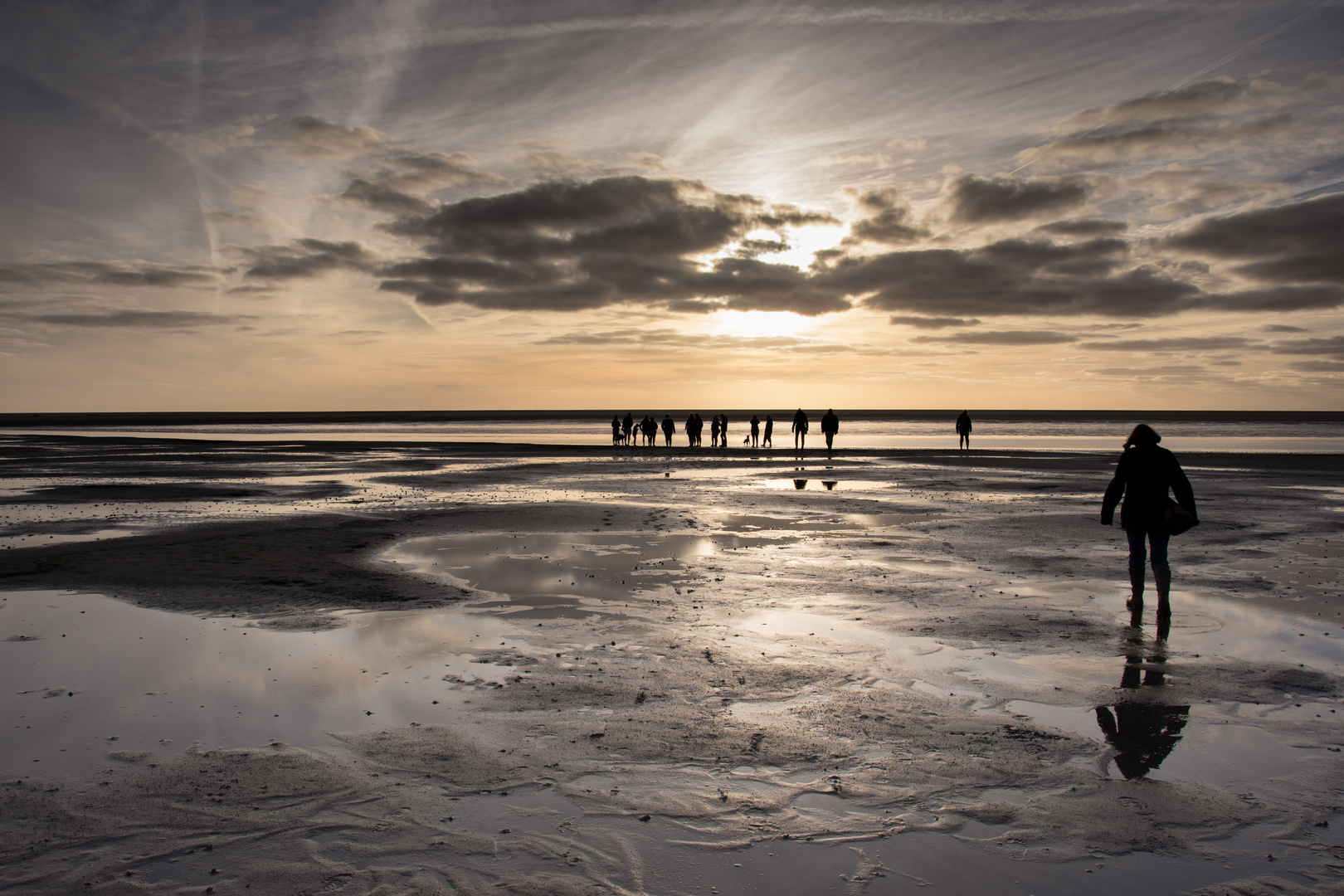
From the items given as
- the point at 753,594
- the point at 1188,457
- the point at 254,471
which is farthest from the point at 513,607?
the point at 1188,457

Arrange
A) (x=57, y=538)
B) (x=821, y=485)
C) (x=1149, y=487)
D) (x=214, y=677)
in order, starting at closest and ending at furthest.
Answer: (x=214, y=677) < (x=1149, y=487) < (x=57, y=538) < (x=821, y=485)

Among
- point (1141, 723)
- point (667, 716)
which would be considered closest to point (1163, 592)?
point (1141, 723)

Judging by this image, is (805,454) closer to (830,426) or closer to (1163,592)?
(830,426)

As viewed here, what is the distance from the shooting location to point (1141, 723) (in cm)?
621

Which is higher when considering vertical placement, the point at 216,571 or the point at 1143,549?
the point at 1143,549

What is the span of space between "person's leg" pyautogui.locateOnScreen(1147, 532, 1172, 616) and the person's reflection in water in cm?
179

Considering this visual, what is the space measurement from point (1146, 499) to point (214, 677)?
427 inches

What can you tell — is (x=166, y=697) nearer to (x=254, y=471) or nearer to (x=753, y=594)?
(x=753, y=594)

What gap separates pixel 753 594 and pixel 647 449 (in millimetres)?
38125

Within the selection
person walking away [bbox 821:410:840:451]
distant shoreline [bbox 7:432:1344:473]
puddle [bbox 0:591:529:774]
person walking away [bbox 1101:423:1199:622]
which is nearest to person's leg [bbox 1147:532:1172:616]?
person walking away [bbox 1101:423:1199:622]

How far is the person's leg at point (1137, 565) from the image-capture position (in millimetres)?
9836

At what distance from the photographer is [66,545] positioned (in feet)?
49.4

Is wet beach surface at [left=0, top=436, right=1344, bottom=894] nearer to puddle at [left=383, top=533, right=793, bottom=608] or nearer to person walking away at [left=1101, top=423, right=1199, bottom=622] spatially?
puddle at [left=383, top=533, right=793, bottom=608]

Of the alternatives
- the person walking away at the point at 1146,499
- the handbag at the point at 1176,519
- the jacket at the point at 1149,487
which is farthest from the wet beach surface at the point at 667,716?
the jacket at the point at 1149,487
